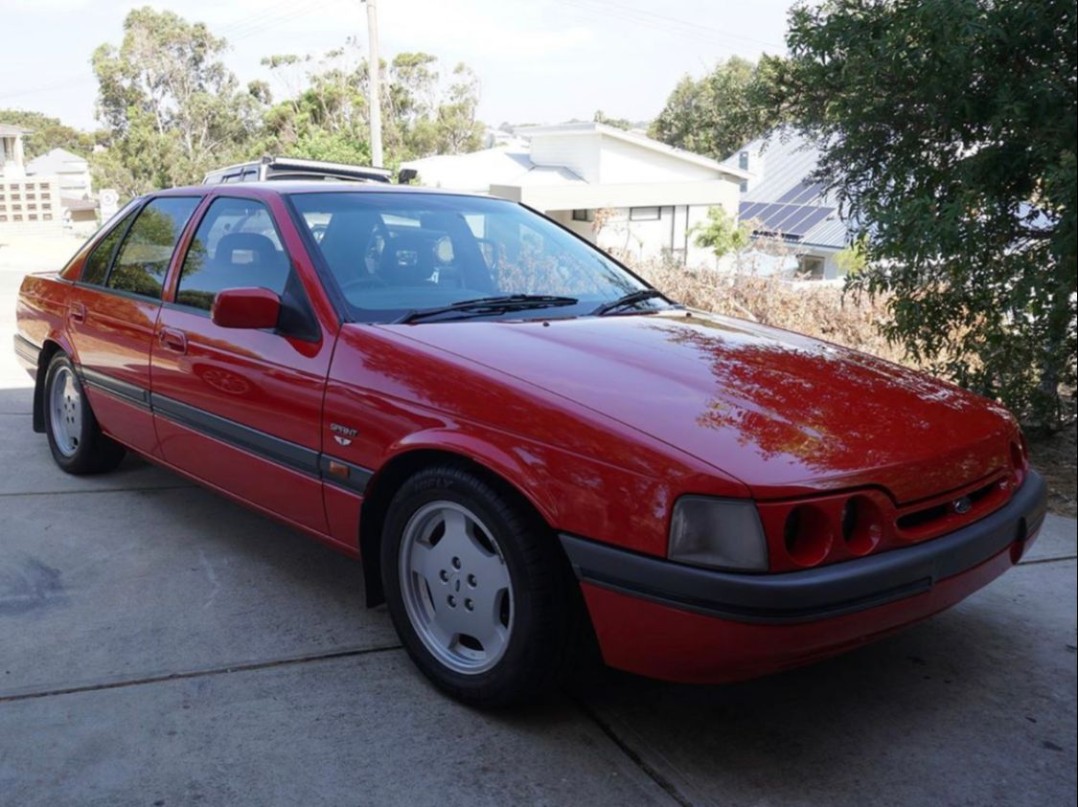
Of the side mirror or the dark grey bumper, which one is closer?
the dark grey bumper

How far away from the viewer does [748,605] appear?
2.36 metres

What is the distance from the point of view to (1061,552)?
2100 mm

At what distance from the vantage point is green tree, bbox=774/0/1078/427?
2535 mm

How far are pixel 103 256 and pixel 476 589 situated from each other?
3.15 m

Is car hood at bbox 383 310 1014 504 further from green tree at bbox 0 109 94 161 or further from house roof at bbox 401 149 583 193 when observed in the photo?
house roof at bbox 401 149 583 193

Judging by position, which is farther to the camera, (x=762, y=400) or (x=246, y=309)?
(x=246, y=309)

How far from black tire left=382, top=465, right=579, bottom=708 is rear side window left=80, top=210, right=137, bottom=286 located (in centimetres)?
267

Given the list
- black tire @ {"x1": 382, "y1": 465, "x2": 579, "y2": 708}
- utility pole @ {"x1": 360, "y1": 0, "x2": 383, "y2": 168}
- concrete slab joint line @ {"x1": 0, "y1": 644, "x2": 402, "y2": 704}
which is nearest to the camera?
black tire @ {"x1": 382, "y1": 465, "x2": 579, "y2": 708}

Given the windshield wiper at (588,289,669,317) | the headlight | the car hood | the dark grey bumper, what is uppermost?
the windshield wiper at (588,289,669,317)

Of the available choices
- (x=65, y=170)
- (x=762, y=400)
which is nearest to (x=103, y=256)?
(x=762, y=400)

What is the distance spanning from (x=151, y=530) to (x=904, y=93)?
4.00 meters

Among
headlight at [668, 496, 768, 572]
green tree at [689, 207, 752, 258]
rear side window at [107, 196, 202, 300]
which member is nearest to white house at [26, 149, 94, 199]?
rear side window at [107, 196, 202, 300]

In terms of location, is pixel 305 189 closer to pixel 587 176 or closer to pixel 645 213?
pixel 645 213

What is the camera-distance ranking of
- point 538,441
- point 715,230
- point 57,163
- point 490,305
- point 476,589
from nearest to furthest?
point 538,441, point 476,589, point 490,305, point 57,163, point 715,230
